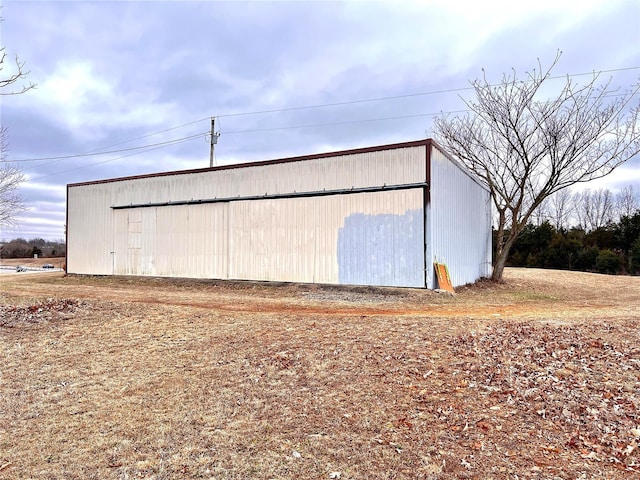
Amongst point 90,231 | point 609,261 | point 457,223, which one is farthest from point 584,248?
point 90,231

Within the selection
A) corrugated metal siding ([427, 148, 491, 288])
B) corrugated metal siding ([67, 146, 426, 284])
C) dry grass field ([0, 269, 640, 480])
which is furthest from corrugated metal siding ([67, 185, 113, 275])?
corrugated metal siding ([427, 148, 491, 288])

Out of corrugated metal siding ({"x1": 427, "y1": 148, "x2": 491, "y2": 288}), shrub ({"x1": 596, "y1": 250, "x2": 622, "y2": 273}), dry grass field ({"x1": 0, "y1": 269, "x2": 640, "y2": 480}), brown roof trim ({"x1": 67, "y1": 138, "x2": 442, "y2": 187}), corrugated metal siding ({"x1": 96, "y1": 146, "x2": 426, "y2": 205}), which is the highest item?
brown roof trim ({"x1": 67, "y1": 138, "x2": 442, "y2": 187})

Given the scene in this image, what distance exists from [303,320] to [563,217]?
166 ft

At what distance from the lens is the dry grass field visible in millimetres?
3559

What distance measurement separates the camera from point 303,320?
8594 millimetres

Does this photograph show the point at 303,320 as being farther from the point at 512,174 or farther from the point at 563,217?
the point at 563,217

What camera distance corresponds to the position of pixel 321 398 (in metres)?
4.82

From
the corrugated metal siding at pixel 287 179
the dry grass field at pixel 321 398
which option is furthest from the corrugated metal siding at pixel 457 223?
the dry grass field at pixel 321 398

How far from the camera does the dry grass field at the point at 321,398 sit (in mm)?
3559

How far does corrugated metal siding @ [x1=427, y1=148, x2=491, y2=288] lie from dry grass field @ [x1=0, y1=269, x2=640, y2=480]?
6.51 metres

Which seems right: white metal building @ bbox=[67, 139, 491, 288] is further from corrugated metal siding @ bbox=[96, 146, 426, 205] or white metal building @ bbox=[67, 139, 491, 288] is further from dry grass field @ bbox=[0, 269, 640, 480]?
dry grass field @ bbox=[0, 269, 640, 480]

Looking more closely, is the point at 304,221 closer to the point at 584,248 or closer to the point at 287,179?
the point at 287,179

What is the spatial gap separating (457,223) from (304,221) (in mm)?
5960

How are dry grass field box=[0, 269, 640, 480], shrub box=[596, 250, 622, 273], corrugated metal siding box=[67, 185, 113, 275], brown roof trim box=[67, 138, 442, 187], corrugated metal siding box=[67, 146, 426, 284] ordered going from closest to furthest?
1. dry grass field box=[0, 269, 640, 480]
2. brown roof trim box=[67, 138, 442, 187]
3. corrugated metal siding box=[67, 146, 426, 284]
4. corrugated metal siding box=[67, 185, 113, 275]
5. shrub box=[596, 250, 622, 273]
